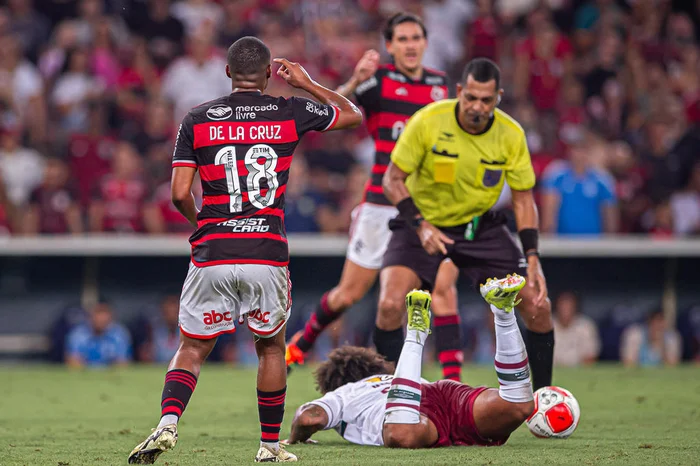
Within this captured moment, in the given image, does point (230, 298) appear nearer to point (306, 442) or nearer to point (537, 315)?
point (306, 442)

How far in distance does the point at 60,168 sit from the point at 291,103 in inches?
345

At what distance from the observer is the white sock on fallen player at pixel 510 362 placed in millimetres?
5844

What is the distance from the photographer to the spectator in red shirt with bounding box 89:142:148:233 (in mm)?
13508

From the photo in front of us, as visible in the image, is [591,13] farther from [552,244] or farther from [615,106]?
[552,244]

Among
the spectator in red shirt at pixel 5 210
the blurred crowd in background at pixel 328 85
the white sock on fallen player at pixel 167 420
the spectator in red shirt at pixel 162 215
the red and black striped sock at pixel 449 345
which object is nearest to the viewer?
the white sock on fallen player at pixel 167 420

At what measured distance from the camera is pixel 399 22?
865 cm

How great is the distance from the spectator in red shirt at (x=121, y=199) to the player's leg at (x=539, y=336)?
7626 millimetres

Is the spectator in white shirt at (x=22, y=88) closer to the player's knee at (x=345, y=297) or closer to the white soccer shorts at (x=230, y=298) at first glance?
the player's knee at (x=345, y=297)

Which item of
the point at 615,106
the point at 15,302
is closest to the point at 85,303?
the point at 15,302

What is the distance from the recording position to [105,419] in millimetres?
8062

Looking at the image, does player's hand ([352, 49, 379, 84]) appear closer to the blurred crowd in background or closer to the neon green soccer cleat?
the neon green soccer cleat

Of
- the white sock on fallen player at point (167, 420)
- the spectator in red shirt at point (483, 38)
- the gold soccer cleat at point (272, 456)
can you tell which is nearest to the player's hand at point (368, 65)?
the gold soccer cleat at point (272, 456)

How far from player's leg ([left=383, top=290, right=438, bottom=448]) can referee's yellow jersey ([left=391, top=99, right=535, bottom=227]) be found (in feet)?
5.04

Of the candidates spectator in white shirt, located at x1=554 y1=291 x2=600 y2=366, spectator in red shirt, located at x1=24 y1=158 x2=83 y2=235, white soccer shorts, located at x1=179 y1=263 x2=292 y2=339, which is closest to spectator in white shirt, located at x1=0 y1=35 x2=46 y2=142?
spectator in red shirt, located at x1=24 y1=158 x2=83 y2=235
